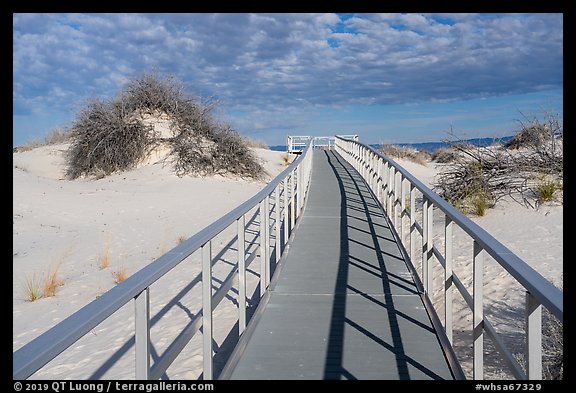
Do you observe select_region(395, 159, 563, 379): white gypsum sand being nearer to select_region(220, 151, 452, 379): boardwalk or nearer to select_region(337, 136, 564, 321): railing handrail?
select_region(220, 151, 452, 379): boardwalk

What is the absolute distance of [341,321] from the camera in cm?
583

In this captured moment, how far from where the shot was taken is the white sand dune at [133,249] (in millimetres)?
7188

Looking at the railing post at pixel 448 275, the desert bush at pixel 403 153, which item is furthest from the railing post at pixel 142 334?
the desert bush at pixel 403 153

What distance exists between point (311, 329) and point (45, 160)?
95.3 ft

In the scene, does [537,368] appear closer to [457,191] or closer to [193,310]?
[193,310]

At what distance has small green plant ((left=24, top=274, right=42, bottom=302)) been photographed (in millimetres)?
10041

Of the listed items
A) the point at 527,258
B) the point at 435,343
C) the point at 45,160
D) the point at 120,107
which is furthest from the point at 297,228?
the point at 45,160

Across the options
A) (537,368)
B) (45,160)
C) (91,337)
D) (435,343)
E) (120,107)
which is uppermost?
(120,107)

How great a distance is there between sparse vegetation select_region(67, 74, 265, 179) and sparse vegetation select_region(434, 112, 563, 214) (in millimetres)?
11375

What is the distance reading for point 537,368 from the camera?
3.07 metres

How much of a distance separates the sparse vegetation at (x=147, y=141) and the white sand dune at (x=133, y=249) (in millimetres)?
685

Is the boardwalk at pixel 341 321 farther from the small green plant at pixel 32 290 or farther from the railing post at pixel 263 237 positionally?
the small green plant at pixel 32 290

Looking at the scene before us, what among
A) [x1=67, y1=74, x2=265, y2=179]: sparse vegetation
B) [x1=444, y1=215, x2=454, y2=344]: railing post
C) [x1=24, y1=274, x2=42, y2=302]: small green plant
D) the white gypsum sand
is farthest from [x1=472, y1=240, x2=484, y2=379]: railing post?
[x1=67, y1=74, x2=265, y2=179]: sparse vegetation

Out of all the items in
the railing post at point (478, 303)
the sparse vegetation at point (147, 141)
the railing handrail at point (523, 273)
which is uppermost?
the sparse vegetation at point (147, 141)
